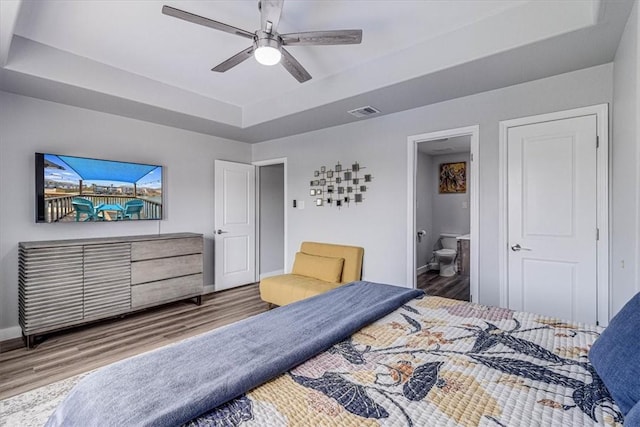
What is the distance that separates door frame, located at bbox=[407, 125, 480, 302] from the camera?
3.12m

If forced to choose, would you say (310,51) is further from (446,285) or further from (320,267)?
(446,285)

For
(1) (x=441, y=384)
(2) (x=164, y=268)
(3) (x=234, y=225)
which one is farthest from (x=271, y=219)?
(1) (x=441, y=384)

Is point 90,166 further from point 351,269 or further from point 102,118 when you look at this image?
point 351,269

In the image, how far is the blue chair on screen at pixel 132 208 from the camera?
12.7ft

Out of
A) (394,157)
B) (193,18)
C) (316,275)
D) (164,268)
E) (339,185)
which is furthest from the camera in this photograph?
(339,185)

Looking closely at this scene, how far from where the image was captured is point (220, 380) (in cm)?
105

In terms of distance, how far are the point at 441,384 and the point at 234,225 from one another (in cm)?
443

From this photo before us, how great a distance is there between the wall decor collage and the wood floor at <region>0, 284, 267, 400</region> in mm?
1703

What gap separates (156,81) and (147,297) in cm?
249

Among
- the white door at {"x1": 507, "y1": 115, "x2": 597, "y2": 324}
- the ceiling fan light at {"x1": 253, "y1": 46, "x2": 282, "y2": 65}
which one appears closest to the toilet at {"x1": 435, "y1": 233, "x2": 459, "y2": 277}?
the white door at {"x1": 507, "y1": 115, "x2": 597, "y2": 324}

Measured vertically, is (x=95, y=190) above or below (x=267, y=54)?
below

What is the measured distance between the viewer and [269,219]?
18.8 ft

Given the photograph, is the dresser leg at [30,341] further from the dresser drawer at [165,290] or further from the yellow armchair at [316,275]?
the yellow armchair at [316,275]

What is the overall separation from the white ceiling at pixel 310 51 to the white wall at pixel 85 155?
25 centimetres
